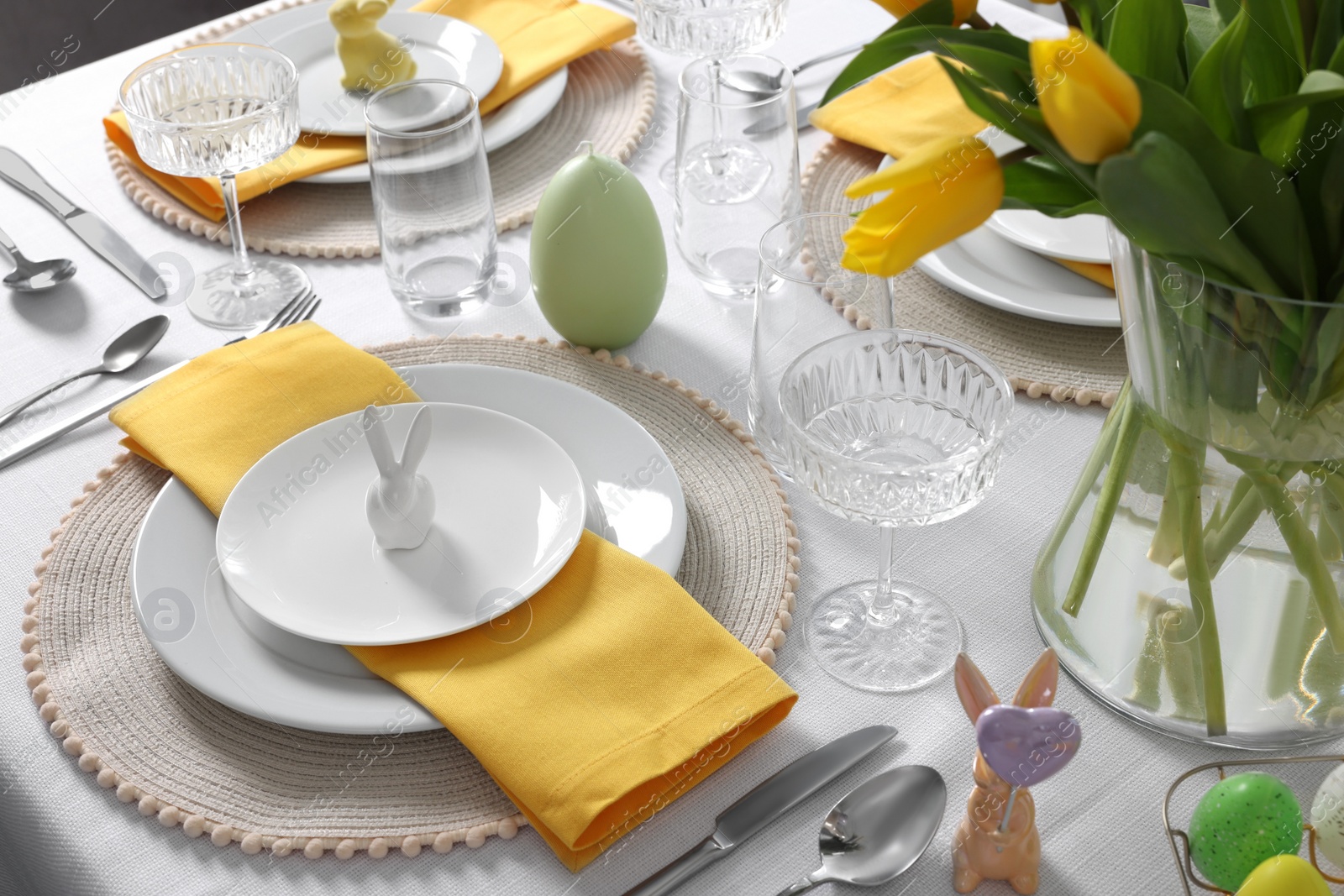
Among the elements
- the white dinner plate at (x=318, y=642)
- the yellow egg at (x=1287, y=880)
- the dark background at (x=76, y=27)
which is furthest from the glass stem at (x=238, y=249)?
the dark background at (x=76, y=27)

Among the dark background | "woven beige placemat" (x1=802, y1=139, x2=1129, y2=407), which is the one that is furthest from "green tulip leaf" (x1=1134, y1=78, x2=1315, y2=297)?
the dark background

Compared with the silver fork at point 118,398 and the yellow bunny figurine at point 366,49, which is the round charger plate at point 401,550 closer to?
the silver fork at point 118,398

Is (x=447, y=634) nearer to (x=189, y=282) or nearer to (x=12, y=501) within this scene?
(x=12, y=501)

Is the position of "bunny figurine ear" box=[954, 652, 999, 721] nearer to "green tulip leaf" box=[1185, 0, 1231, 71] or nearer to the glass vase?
the glass vase

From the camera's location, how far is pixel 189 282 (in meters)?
0.94

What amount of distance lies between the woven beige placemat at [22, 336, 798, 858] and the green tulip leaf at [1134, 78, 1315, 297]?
312 millimetres

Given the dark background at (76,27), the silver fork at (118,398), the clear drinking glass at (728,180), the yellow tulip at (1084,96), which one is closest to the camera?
the yellow tulip at (1084,96)

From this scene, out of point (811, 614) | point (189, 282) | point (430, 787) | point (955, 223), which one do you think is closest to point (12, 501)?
point (189, 282)

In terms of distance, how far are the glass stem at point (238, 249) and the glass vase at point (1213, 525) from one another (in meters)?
0.65

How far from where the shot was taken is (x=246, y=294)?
92 centimetres

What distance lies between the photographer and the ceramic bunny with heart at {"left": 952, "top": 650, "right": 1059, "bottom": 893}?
51 cm

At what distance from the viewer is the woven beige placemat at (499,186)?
0.98m

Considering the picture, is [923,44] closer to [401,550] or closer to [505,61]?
[401,550]

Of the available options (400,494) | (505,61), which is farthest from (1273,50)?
(505,61)
